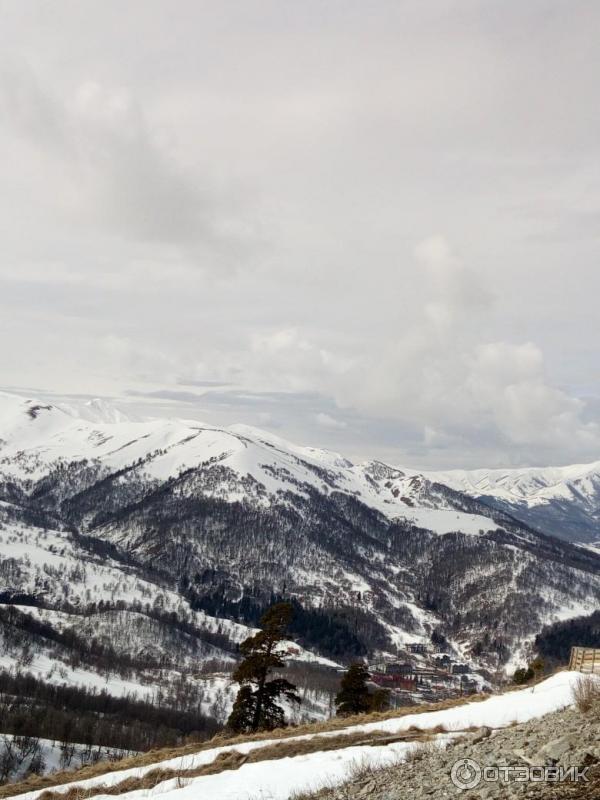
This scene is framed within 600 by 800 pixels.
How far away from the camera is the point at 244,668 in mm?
35469

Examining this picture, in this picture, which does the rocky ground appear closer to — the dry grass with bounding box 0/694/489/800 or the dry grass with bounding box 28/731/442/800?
the dry grass with bounding box 28/731/442/800

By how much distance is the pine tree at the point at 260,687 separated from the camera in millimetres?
35094

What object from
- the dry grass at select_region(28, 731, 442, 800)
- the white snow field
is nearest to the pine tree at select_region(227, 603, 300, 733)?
the white snow field

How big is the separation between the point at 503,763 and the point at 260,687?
29.5 metres

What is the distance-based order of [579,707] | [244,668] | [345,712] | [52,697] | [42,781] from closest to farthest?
[579,707] → [42,781] → [244,668] → [345,712] → [52,697]

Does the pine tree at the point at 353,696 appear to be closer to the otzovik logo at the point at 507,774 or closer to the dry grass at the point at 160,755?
the dry grass at the point at 160,755

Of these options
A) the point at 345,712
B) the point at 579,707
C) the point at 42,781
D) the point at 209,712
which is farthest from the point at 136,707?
the point at 579,707

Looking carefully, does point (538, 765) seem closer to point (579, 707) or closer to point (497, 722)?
point (579, 707)

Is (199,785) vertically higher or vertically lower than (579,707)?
lower

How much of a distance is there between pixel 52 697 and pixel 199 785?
678 feet

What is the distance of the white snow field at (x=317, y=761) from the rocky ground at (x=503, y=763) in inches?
55.3

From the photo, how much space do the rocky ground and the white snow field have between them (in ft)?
4.61

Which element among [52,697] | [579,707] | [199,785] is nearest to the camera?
[579,707]

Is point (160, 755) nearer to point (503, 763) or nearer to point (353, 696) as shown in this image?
point (503, 763)
